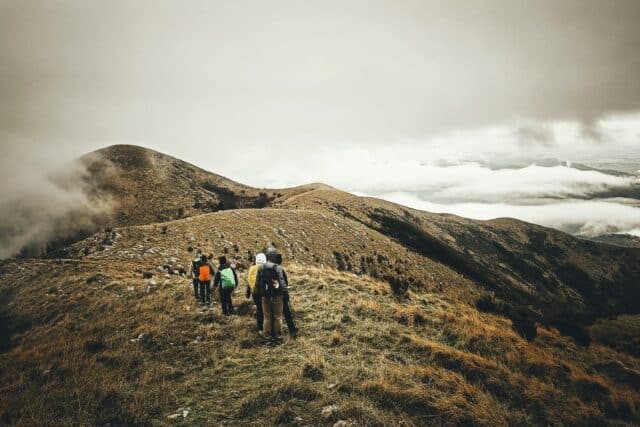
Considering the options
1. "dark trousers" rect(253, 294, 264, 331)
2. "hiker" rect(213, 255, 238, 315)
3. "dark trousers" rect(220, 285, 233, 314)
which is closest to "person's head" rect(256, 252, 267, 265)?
"dark trousers" rect(253, 294, 264, 331)

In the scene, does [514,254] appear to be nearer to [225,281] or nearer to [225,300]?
[225,300]

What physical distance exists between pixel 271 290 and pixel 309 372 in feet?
8.77

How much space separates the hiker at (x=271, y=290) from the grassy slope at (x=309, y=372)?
0.62 meters

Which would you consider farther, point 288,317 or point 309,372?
point 288,317

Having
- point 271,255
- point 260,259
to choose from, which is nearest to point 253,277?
point 260,259

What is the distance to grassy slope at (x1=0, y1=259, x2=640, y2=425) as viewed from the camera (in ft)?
19.3

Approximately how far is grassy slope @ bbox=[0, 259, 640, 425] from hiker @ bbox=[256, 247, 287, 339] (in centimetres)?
62

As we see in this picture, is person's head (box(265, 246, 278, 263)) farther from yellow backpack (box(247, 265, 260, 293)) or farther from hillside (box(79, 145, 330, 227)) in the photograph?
hillside (box(79, 145, 330, 227))

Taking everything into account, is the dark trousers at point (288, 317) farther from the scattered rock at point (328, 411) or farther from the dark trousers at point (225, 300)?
the scattered rock at point (328, 411)

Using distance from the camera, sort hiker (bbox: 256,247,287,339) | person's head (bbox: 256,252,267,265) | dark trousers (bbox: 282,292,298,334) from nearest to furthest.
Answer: hiker (bbox: 256,247,287,339) < person's head (bbox: 256,252,267,265) < dark trousers (bbox: 282,292,298,334)

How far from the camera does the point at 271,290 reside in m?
8.98

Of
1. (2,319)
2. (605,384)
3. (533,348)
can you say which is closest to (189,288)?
(2,319)

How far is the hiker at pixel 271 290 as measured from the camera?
9.00m

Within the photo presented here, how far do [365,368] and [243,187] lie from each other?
238 ft
